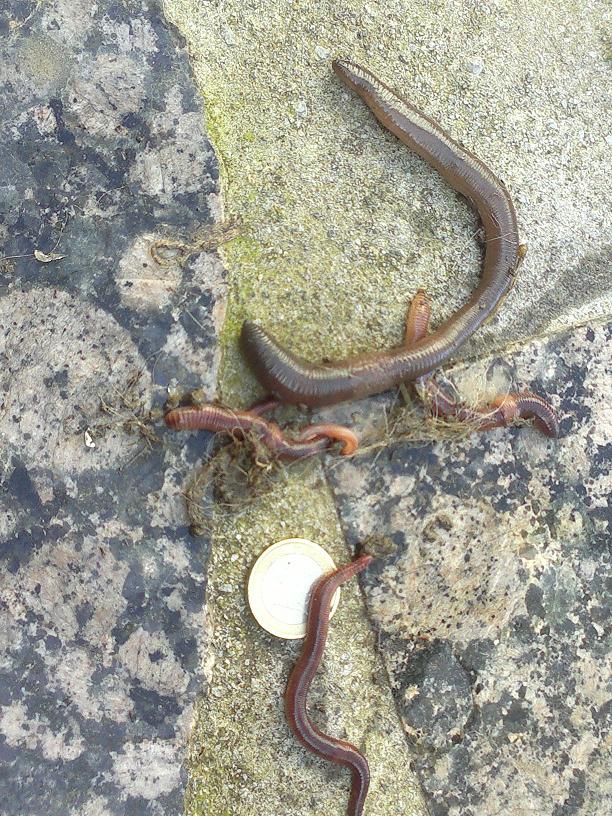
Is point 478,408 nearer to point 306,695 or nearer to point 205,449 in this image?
point 205,449

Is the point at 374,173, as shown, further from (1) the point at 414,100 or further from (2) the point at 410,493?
(2) the point at 410,493

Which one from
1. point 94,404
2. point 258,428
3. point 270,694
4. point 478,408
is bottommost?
point 270,694

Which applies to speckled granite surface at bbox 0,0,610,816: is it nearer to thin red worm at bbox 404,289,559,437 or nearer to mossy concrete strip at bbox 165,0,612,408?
mossy concrete strip at bbox 165,0,612,408

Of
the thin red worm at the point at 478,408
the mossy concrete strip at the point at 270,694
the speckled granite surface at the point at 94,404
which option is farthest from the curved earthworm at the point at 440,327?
the mossy concrete strip at the point at 270,694

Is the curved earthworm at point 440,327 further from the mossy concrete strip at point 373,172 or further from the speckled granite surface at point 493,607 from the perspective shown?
the speckled granite surface at point 493,607

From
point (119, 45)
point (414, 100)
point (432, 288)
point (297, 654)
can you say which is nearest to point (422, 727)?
point (297, 654)

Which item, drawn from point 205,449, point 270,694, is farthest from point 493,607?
point 205,449
